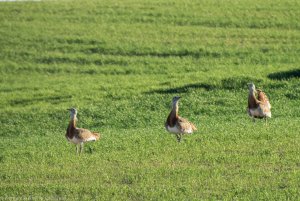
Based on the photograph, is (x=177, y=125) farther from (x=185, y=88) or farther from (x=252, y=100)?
(x=185, y=88)

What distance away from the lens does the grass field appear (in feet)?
56.1

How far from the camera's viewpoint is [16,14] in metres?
Answer: 49.0

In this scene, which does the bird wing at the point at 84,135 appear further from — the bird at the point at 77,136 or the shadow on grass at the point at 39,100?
the shadow on grass at the point at 39,100

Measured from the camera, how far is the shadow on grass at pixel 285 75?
107 ft

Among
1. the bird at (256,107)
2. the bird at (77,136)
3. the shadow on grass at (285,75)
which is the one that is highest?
the shadow on grass at (285,75)

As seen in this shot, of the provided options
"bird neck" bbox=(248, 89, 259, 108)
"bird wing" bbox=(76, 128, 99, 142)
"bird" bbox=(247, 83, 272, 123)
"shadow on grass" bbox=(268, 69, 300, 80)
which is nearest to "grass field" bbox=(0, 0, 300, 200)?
"shadow on grass" bbox=(268, 69, 300, 80)

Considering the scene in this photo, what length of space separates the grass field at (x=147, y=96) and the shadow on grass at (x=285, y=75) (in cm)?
4

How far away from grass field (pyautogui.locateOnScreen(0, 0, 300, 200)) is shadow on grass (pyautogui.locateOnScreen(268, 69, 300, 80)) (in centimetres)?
4

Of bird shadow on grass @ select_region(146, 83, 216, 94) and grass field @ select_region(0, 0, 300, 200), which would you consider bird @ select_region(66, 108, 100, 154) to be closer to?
grass field @ select_region(0, 0, 300, 200)

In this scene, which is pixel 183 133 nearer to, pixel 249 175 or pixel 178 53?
pixel 249 175

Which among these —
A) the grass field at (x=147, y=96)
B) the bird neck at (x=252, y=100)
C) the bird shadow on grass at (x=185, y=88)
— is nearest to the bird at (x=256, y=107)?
the bird neck at (x=252, y=100)

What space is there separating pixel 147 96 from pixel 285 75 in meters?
5.28

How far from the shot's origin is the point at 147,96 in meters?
31.0

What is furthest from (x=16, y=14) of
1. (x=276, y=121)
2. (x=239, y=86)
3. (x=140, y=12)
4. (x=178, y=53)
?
(x=276, y=121)
